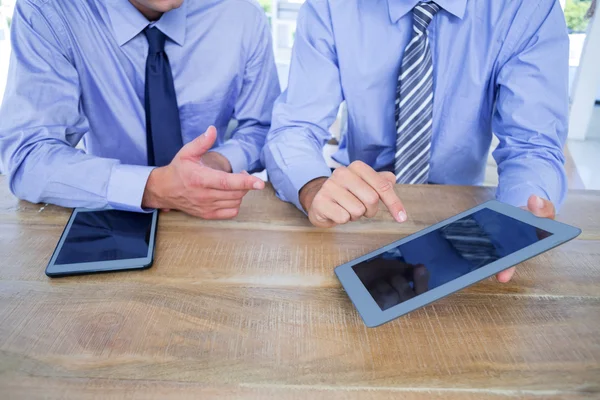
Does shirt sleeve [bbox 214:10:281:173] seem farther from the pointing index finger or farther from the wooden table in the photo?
the wooden table

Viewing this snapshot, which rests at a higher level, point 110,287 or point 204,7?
point 204,7

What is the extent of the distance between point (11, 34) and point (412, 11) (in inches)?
39.1

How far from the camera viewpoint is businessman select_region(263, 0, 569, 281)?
3.32 feet

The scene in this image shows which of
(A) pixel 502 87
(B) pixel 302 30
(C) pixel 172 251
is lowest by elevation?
(C) pixel 172 251

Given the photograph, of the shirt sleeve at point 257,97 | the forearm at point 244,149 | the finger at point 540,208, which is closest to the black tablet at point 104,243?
the forearm at point 244,149

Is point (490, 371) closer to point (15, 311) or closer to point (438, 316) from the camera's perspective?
point (438, 316)

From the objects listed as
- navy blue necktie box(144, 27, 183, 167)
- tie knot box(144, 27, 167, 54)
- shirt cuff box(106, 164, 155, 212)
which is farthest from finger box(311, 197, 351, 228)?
tie knot box(144, 27, 167, 54)

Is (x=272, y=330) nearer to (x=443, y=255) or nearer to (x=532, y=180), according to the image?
(x=443, y=255)

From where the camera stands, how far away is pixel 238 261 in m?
0.72

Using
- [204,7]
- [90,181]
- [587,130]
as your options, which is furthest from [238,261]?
[587,130]

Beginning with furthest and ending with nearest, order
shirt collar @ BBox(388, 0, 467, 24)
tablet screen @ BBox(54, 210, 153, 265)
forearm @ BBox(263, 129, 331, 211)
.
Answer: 1. shirt collar @ BBox(388, 0, 467, 24)
2. forearm @ BBox(263, 129, 331, 211)
3. tablet screen @ BBox(54, 210, 153, 265)

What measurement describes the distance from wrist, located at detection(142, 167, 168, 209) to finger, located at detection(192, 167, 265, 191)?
0.25 feet

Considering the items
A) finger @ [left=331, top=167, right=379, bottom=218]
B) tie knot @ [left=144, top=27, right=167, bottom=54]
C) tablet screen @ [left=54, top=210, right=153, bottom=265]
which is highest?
tie knot @ [left=144, top=27, right=167, bottom=54]

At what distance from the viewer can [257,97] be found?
4.49ft
